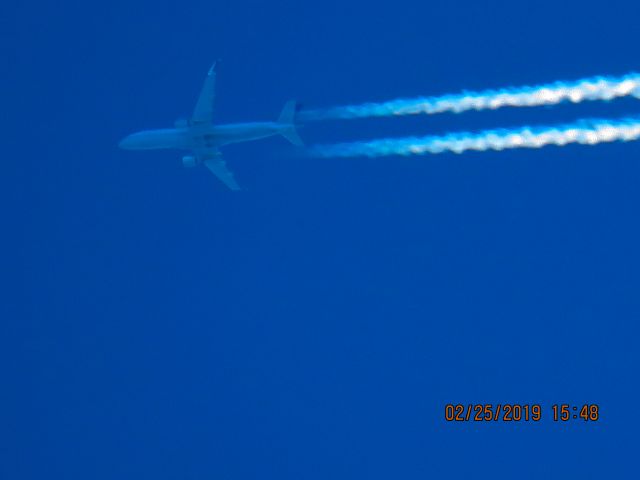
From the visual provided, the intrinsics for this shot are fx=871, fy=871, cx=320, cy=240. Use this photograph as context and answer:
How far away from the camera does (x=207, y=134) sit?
85.8 feet

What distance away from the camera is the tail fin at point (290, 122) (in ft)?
82.6

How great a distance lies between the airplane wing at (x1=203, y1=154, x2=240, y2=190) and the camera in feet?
89.2

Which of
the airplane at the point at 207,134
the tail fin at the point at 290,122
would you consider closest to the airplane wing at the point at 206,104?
the airplane at the point at 207,134

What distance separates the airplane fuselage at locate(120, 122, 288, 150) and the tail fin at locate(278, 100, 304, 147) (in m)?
0.15

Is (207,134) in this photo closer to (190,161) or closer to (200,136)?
(200,136)

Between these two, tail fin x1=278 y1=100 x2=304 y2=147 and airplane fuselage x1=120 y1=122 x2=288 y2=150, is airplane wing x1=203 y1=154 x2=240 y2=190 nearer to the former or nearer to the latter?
airplane fuselage x1=120 y1=122 x2=288 y2=150

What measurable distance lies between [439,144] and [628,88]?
18.7 ft

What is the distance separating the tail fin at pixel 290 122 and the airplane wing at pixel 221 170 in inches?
111

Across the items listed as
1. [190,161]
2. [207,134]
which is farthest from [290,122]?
[190,161]

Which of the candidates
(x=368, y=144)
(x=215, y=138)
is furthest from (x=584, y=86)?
(x=215, y=138)

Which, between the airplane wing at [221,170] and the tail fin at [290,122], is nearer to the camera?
the tail fin at [290,122]

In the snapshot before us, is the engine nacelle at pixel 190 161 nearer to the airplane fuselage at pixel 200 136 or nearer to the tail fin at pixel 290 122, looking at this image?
the airplane fuselage at pixel 200 136

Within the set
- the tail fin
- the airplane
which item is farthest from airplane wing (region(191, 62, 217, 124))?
the tail fin

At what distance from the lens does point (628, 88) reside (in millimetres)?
20688
